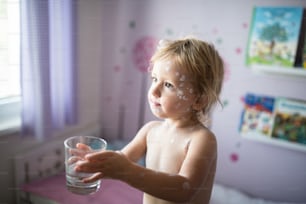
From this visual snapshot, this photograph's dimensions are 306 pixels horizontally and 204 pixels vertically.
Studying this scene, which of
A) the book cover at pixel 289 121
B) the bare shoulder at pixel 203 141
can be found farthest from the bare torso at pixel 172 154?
the book cover at pixel 289 121

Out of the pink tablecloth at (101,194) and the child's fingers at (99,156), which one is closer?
the child's fingers at (99,156)

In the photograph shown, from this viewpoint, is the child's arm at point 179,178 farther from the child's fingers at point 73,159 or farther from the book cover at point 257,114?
the book cover at point 257,114

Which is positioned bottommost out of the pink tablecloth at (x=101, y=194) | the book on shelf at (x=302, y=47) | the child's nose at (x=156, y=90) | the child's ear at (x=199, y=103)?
the pink tablecloth at (x=101, y=194)

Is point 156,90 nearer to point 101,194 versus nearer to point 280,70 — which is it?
point 101,194

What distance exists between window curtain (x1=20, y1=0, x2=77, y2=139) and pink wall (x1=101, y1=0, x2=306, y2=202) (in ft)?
0.86

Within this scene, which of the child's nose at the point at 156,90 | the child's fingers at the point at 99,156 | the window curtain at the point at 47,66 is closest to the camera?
the child's fingers at the point at 99,156

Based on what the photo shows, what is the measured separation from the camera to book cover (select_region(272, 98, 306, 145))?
0.96 metres

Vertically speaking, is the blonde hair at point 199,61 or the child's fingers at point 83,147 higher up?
the blonde hair at point 199,61

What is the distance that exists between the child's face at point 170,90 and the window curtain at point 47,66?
1.67 feet

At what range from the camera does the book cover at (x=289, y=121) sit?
0.96m

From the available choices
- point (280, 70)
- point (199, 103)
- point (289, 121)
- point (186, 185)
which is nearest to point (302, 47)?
point (280, 70)

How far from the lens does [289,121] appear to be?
3.28 feet

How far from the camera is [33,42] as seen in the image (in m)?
0.82

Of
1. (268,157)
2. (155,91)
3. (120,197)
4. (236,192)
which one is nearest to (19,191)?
(120,197)
